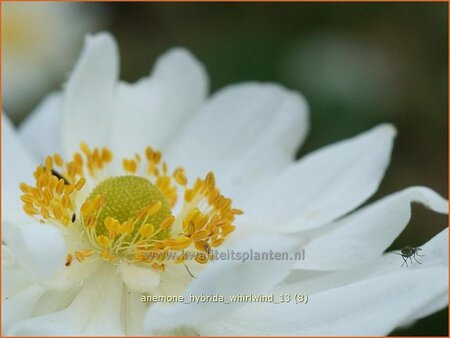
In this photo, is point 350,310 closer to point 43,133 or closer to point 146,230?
point 146,230

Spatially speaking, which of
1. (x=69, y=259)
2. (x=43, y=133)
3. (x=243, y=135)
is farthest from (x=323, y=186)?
(x=43, y=133)

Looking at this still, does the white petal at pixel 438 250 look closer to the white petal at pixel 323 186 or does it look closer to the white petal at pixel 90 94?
the white petal at pixel 323 186

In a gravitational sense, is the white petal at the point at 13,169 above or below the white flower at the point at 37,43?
below

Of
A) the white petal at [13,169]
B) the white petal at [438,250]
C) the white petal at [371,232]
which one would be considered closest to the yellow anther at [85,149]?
the white petal at [13,169]

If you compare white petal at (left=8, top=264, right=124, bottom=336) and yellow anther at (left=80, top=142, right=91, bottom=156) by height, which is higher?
yellow anther at (left=80, top=142, right=91, bottom=156)

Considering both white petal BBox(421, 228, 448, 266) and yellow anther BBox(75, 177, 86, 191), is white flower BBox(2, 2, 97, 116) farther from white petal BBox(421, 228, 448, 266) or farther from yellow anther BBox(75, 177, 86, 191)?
white petal BBox(421, 228, 448, 266)

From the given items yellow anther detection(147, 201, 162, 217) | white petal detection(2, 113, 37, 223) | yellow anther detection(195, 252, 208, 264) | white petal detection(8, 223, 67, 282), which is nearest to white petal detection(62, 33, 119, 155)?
white petal detection(2, 113, 37, 223)
